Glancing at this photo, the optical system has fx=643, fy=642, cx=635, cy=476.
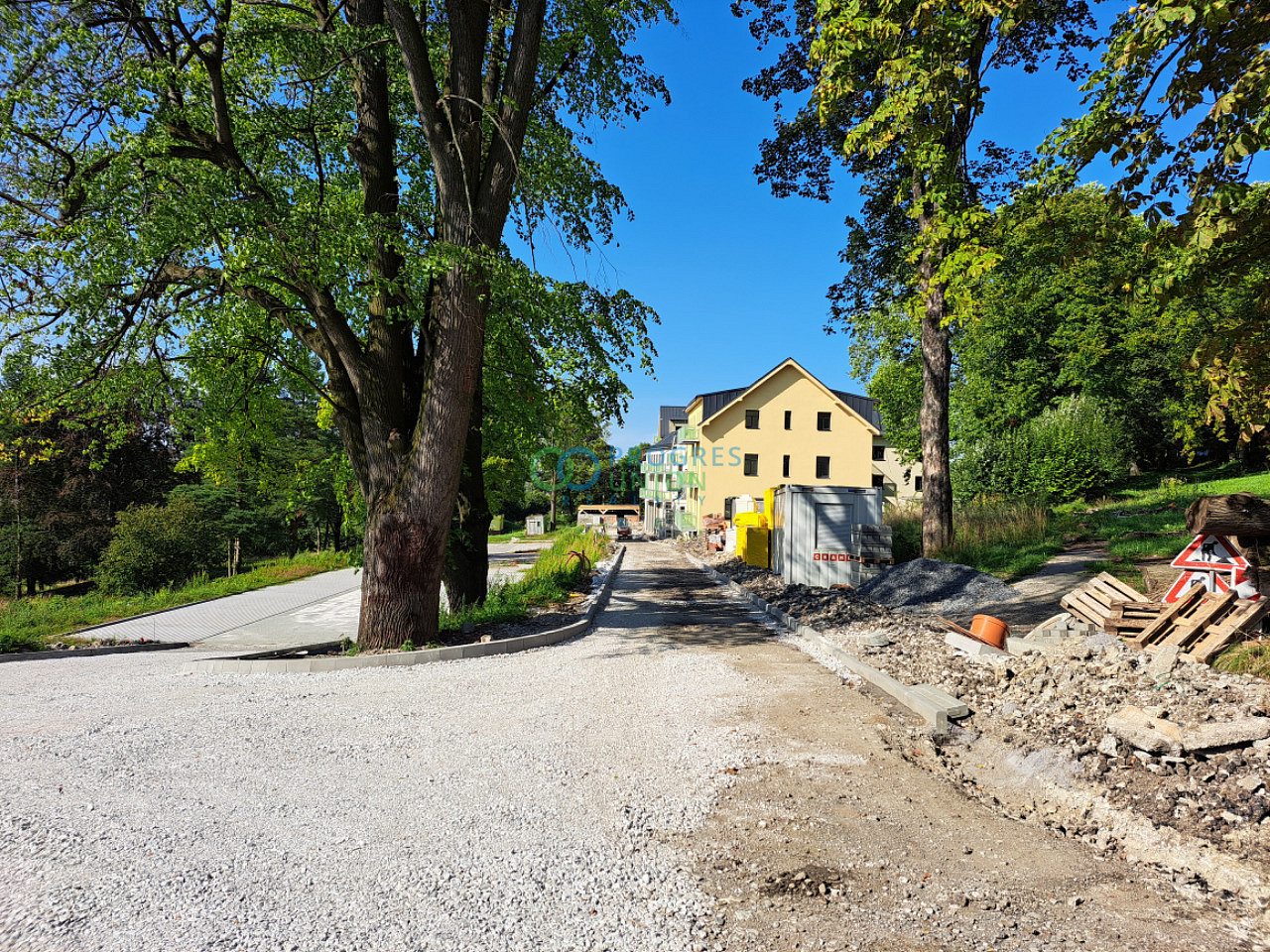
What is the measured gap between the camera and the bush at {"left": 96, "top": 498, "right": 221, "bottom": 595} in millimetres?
18734

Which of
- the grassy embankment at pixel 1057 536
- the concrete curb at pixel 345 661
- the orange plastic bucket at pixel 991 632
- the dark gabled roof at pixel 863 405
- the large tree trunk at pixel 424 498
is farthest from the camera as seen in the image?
the dark gabled roof at pixel 863 405

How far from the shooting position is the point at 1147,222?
5.88 meters

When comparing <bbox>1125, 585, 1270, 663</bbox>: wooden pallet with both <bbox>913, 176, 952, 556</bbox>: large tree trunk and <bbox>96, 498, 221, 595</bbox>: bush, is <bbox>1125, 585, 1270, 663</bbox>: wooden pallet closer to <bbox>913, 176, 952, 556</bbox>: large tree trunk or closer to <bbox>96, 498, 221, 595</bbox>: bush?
<bbox>913, 176, 952, 556</bbox>: large tree trunk

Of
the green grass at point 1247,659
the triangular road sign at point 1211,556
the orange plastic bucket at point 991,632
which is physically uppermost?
the triangular road sign at point 1211,556

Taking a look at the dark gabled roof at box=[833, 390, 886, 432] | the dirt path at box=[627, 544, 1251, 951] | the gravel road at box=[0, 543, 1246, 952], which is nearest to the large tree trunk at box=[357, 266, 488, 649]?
the gravel road at box=[0, 543, 1246, 952]

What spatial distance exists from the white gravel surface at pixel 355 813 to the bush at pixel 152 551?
48.3 feet

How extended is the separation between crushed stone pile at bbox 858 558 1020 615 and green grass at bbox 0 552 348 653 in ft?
44.6

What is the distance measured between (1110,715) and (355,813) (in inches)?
195

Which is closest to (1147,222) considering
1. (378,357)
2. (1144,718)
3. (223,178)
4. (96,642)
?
(1144,718)

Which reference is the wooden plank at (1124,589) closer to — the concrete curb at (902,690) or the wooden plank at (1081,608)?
the wooden plank at (1081,608)

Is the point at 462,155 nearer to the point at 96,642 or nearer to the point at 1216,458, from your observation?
the point at 96,642

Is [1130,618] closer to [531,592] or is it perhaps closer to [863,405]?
[531,592]

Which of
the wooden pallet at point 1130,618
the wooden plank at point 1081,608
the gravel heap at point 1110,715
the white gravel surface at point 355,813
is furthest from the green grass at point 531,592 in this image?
the wooden pallet at point 1130,618

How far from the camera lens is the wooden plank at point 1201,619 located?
564cm
